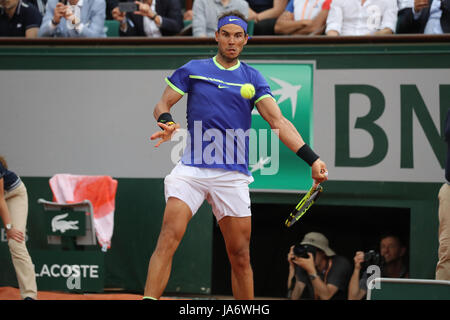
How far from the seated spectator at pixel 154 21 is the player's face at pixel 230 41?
3525mm

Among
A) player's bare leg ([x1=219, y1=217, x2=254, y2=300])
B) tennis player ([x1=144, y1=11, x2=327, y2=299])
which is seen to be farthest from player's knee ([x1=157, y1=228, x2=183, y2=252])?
player's bare leg ([x1=219, y1=217, x2=254, y2=300])

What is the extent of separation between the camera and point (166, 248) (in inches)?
158

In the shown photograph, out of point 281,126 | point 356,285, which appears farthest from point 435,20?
point 281,126

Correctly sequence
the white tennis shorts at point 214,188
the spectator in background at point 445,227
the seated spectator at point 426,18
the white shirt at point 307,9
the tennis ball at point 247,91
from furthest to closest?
1. the white shirt at point 307,9
2. the seated spectator at point 426,18
3. the spectator in background at point 445,227
4. the tennis ball at point 247,91
5. the white tennis shorts at point 214,188

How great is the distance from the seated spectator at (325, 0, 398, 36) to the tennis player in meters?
3.15

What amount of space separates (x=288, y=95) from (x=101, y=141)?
220 centimetres

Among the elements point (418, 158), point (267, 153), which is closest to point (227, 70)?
point (267, 153)

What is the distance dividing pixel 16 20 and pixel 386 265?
5.29m

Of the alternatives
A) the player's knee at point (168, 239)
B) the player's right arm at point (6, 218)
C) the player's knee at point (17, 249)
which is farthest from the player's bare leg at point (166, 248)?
the player's knee at point (17, 249)

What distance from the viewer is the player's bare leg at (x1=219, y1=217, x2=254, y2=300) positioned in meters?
4.27

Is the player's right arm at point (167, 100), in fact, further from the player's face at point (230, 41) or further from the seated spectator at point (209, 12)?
the seated spectator at point (209, 12)

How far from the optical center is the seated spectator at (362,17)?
730cm

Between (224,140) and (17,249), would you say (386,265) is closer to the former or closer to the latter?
(224,140)

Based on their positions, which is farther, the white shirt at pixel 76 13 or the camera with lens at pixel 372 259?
the white shirt at pixel 76 13
